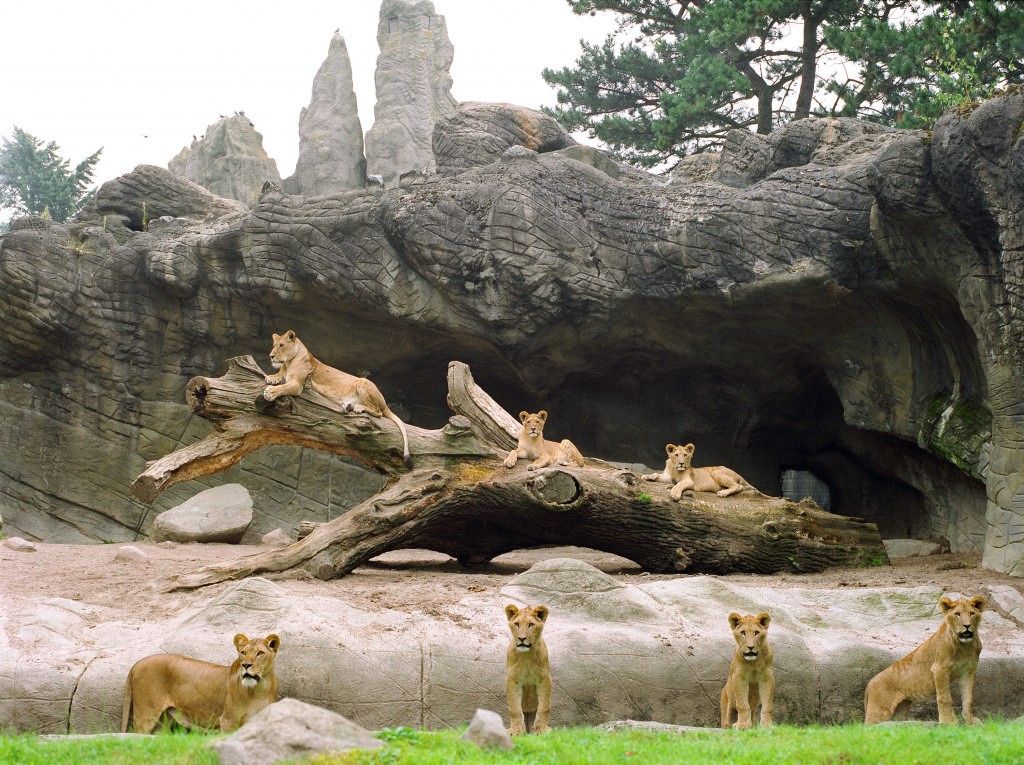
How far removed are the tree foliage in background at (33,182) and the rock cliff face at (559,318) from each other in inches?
624

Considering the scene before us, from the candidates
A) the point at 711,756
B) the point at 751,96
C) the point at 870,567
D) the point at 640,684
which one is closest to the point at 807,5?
the point at 751,96

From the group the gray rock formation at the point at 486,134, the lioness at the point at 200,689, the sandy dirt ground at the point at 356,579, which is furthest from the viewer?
the gray rock formation at the point at 486,134

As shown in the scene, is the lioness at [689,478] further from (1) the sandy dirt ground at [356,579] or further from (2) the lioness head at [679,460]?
(1) the sandy dirt ground at [356,579]

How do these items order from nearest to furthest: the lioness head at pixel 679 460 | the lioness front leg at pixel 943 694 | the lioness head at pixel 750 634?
the lioness head at pixel 750 634
the lioness front leg at pixel 943 694
the lioness head at pixel 679 460

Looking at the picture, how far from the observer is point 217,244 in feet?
62.5

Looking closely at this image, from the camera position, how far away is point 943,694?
8.44m

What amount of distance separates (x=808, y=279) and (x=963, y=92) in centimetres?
468

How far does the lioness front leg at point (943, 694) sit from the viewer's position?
8367 millimetres

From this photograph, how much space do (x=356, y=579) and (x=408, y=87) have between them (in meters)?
21.0

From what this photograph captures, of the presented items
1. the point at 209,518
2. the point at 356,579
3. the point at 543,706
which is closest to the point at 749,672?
the point at 543,706

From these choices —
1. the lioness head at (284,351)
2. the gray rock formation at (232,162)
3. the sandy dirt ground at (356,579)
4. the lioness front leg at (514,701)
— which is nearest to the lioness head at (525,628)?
the lioness front leg at (514,701)

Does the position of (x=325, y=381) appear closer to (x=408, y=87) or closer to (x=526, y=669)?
(x=526, y=669)

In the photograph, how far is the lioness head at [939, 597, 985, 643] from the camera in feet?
27.6

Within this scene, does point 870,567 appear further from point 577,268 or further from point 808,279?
point 577,268
